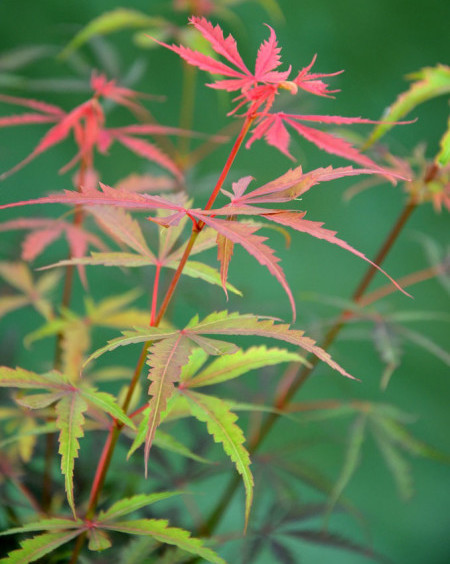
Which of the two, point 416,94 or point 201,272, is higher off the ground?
point 416,94

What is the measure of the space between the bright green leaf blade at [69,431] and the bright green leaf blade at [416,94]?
216 millimetres

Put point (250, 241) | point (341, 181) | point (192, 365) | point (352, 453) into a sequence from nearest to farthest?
point (250, 241) < point (192, 365) < point (352, 453) < point (341, 181)

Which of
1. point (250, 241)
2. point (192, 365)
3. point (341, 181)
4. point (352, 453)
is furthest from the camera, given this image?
point (341, 181)

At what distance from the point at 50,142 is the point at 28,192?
50 centimetres

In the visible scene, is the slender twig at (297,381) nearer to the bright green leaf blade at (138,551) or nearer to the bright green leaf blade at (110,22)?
the bright green leaf blade at (138,551)

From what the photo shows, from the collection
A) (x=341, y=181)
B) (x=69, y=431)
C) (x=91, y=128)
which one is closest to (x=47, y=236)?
(x=91, y=128)

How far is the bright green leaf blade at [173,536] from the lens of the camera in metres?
0.29

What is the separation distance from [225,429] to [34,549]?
0.36 ft

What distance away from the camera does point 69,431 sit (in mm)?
281

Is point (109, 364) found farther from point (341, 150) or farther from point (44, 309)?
point (341, 150)

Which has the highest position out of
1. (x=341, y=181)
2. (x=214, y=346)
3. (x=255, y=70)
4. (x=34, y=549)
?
(x=341, y=181)

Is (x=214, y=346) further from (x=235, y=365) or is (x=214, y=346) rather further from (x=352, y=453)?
(x=352, y=453)

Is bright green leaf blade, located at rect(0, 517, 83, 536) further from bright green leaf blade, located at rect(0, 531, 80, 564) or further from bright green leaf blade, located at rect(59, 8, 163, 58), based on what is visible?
bright green leaf blade, located at rect(59, 8, 163, 58)

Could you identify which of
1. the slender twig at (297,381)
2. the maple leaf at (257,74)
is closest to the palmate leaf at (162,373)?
the maple leaf at (257,74)
